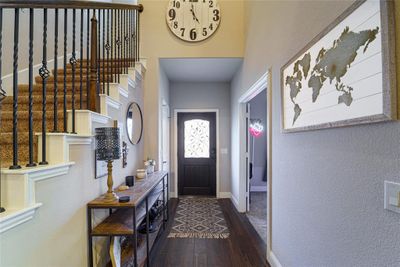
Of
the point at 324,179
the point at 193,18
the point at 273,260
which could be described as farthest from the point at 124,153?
the point at 193,18

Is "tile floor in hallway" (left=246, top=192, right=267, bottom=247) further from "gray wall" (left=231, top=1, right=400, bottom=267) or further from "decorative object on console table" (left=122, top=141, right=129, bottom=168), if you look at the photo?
"decorative object on console table" (left=122, top=141, right=129, bottom=168)

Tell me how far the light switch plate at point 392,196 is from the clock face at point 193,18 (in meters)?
3.51

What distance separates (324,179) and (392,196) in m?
0.52

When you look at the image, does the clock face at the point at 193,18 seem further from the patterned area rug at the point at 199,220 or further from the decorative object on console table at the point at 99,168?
the patterned area rug at the point at 199,220

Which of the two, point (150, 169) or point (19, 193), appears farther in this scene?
point (150, 169)

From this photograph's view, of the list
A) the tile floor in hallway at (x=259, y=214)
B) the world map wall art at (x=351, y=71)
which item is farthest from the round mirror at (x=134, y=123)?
the tile floor in hallway at (x=259, y=214)

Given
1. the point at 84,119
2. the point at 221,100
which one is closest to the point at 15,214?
the point at 84,119

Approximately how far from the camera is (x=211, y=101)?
533cm

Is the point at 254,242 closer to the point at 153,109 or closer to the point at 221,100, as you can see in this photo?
the point at 153,109

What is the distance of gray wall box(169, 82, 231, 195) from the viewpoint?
17.4ft

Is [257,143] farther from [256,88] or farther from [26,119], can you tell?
[26,119]

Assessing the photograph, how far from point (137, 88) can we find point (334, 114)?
9.14ft

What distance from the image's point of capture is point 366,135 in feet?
3.56

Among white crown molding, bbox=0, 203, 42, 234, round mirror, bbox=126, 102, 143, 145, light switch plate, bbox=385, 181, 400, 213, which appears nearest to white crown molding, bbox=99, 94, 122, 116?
round mirror, bbox=126, 102, 143, 145
